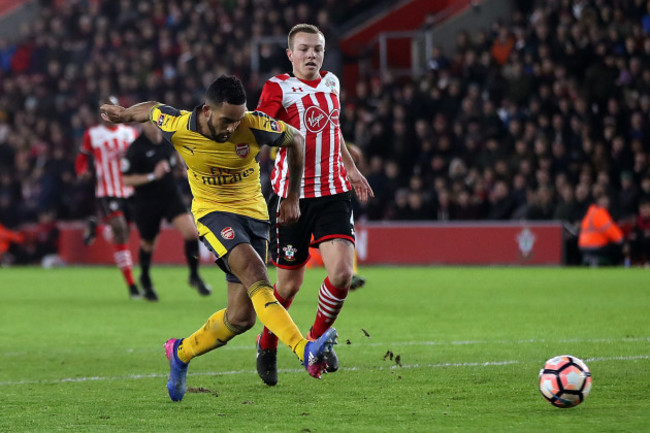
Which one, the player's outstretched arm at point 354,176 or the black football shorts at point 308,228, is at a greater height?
the player's outstretched arm at point 354,176

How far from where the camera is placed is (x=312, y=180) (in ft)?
22.8

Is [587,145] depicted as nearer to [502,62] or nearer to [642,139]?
[642,139]

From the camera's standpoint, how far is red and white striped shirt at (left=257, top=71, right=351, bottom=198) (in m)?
6.94

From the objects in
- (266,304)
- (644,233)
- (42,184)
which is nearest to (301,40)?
(266,304)

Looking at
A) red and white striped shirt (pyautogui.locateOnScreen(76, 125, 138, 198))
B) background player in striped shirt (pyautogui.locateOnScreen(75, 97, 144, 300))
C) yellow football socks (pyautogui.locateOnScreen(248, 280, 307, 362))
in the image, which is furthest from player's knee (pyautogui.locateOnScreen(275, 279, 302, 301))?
red and white striped shirt (pyautogui.locateOnScreen(76, 125, 138, 198))

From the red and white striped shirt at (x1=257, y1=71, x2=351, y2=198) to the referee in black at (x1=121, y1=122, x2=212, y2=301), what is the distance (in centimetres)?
566

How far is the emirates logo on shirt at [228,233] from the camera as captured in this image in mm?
6050

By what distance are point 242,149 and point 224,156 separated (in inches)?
4.3

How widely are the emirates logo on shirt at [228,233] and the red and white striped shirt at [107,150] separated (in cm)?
779

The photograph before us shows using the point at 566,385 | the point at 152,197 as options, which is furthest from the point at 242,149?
the point at 152,197

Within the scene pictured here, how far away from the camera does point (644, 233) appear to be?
17453mm


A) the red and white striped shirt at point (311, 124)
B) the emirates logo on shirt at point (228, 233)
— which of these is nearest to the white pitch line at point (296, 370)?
the red and white striped shirt at point (311, 124)

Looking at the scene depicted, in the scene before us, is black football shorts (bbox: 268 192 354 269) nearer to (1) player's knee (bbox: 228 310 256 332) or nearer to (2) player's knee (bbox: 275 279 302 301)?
(2) player's knee (bbox: 275 279 302 301)

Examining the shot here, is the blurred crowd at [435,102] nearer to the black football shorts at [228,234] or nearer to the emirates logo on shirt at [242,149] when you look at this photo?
the black football shorts at [228,234]
